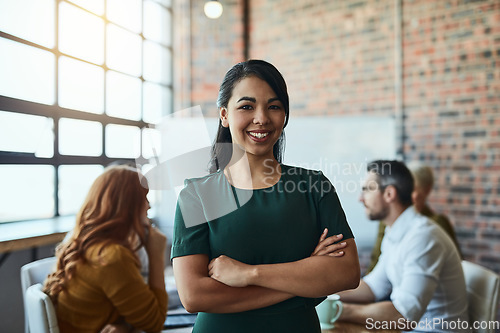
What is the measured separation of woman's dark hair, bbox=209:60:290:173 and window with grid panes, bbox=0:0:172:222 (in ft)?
3.77

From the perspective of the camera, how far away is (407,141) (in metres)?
3.61

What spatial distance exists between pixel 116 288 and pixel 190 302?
0.68 meters

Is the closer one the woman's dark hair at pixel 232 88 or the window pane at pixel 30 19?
the woman's dark hair at pixel 232 88

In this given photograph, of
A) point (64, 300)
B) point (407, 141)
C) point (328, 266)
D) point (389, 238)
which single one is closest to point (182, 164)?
point (328, 266)

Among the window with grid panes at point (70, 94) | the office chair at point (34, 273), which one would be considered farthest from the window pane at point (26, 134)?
the office chair at point (34, 273)

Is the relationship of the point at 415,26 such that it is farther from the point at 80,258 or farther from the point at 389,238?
the point at 80,258

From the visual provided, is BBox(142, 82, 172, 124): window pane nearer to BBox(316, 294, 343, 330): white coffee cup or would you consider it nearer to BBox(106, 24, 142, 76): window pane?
BBox(106, 24, 142, 76): window pane

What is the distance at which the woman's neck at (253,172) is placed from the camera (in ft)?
3.39

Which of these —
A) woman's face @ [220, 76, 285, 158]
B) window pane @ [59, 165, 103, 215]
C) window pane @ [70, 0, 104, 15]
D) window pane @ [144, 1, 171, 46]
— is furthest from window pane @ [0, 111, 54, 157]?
woman's face @ [220, 76, 285, 158]

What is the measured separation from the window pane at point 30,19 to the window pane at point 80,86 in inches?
8.6

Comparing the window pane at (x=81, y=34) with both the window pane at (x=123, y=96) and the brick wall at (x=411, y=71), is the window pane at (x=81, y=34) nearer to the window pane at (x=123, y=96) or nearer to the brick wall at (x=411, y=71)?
the window pane at (x=123, y=96)

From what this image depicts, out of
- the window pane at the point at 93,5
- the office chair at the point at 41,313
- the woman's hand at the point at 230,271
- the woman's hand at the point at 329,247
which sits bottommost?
the office chair at the point at 41,313

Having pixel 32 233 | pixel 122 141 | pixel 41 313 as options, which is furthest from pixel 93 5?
pixel 41 313

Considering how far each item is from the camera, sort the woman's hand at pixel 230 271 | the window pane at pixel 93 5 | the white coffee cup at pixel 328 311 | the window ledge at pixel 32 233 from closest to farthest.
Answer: the woman's hand at pixel 230 271 → the white coffee cup at pixel 328 311 → the window ledge at pixel 32 233 → the window pane at pixel 93 5
